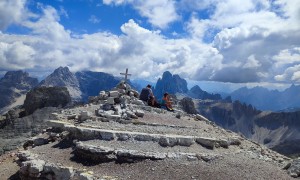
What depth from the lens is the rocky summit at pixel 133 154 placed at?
2400cm

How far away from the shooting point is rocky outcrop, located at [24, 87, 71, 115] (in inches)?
2938

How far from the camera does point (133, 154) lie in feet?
82.5

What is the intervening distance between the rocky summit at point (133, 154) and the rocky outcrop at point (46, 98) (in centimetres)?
4084

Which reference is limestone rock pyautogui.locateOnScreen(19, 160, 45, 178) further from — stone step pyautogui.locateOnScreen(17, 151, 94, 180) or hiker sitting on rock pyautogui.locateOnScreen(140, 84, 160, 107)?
hiker sitting on rock pyautogui.locateOnScreen(140, 84, 160, 107)

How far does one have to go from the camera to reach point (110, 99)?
37.9 meters

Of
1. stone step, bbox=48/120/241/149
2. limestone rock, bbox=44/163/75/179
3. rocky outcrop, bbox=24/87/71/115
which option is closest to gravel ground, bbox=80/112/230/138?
stone step, bbox=48/120/241/149

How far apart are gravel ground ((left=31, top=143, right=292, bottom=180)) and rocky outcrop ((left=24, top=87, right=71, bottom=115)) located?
49783 millimetres

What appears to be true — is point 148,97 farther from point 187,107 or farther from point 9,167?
point 187,107

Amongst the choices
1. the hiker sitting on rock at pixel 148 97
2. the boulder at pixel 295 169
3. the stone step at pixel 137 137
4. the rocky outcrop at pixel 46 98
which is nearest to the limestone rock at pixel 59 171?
the stone step at pixel 137 137

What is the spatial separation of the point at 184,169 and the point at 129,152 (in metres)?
3.83

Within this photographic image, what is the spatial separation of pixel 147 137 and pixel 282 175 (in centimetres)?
957

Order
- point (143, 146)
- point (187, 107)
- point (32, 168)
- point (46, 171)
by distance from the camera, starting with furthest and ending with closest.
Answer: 1. point (187, 107)
2. point (143, 146)
3. point (32, 168)
4. point (46, 171)

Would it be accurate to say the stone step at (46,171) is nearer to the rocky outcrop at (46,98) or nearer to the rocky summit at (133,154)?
the rocky summit at (133,154)

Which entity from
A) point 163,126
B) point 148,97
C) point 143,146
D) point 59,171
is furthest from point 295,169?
point 148,97
